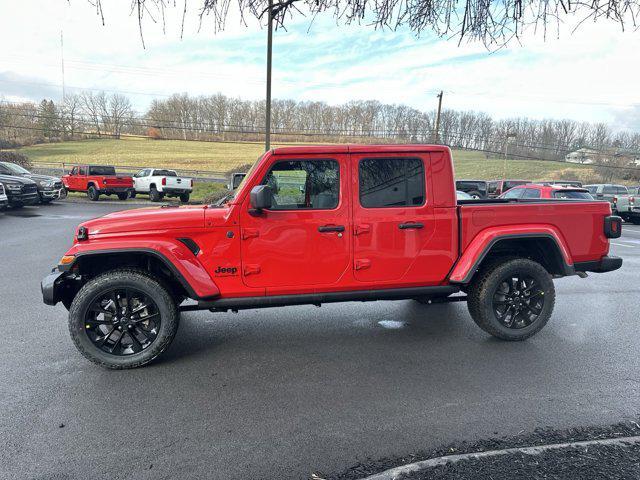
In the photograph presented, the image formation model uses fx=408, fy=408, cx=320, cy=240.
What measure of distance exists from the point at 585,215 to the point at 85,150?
70107mm

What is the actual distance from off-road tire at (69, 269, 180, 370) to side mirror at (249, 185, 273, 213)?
1.15 meters

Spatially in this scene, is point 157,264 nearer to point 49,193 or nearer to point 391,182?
point 391,182

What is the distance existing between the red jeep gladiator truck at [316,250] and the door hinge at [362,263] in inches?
0.4

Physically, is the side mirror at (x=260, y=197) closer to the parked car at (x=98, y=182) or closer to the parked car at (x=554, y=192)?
the parked car at (x=554, y=192)

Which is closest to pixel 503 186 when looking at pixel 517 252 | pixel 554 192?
pixel 554 192

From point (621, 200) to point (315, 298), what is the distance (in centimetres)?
2095

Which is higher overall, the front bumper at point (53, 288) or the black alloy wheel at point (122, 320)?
the front bumper at point (53, 288)

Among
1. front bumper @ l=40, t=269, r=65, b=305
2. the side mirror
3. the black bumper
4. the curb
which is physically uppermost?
the side mirror

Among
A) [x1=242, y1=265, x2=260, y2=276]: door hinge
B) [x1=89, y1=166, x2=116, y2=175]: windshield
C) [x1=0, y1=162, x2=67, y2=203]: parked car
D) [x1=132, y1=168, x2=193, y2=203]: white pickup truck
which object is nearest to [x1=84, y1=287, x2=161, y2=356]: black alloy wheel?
[x1=242, y1=265, x2=260, y2=276]: door hinge

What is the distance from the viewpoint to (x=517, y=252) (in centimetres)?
450

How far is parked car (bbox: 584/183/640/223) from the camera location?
18859mm

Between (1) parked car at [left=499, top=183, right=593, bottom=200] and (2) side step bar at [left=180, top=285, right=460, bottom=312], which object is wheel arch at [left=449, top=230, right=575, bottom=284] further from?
(1) parked car at [left=499, top=183, right=593, bottom=200]

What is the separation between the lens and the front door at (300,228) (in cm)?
376

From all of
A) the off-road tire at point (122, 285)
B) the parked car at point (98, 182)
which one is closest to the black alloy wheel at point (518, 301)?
the off-road tire at point (122, 285)
